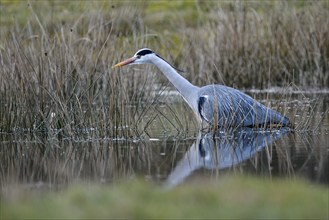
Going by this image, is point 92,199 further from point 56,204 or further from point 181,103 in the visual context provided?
point 181,103

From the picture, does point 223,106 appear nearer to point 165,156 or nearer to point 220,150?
point 220,150

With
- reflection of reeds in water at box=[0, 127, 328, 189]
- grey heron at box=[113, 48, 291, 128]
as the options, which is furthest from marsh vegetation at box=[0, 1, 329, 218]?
grey heron at box=[113, 48, 291, 128]

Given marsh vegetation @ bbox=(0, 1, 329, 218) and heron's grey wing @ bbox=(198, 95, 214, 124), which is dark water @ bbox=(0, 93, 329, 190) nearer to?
marsh vegetation @ bbox=(0, 1, 329, 218)

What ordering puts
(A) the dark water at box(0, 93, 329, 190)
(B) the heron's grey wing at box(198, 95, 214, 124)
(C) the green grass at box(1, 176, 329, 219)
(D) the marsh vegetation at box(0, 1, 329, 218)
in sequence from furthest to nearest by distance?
(B) the heron's grey wing at box(198, 95, 214, 124) < (A) the dark water at box(0, 93, 329, 190) < (D) the marsh vegetation at box(0, 1, 329, 218) < (C) the green grass at box(1, 176, 329, 219)

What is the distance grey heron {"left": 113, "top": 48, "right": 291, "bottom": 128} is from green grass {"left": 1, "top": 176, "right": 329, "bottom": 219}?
388 cm

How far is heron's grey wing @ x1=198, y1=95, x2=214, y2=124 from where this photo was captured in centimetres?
1053

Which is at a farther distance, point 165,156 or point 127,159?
point 165,156

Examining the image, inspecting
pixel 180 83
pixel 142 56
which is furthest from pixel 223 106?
pixel 142 56

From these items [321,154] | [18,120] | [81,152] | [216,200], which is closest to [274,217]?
[216,200]

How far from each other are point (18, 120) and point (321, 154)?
4.00 metres

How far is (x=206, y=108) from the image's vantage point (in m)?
10.6

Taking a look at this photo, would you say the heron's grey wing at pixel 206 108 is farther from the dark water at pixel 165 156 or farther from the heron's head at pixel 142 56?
the heron's head at pixel 142 56

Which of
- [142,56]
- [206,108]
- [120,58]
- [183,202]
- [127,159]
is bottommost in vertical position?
[183,202]

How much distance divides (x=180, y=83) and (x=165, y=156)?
2383mm
